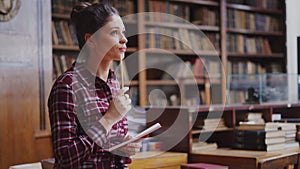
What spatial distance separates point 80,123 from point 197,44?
3862mm

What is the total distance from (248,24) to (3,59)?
323 cm

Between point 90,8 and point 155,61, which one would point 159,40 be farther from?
point 90,8

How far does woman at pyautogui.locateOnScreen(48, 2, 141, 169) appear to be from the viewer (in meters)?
1.09

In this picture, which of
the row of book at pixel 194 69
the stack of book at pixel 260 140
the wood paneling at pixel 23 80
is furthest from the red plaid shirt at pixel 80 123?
the row of book at pixel 194 69

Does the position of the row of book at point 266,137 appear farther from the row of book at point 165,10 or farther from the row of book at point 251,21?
the row of book at point 251,21

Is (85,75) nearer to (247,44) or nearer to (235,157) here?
(235,157)

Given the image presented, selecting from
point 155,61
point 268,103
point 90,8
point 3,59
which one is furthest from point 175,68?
point 90,8

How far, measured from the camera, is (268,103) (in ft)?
10.7

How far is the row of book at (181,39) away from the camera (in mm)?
4496

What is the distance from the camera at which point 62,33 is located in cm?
388

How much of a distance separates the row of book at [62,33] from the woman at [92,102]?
2.67 meters

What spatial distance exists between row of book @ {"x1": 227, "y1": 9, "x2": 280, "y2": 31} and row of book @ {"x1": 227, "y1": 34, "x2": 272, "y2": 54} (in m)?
0.12

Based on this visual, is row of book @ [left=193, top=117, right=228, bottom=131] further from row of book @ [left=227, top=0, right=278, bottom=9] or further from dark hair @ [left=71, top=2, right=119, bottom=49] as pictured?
row of book @ [left=227, top=0, right=278, bottom=9]

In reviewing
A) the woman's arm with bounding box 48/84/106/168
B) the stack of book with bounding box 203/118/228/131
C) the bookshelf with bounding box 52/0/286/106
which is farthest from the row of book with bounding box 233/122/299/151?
the woman's arm with bounding box 48/84/106/168
